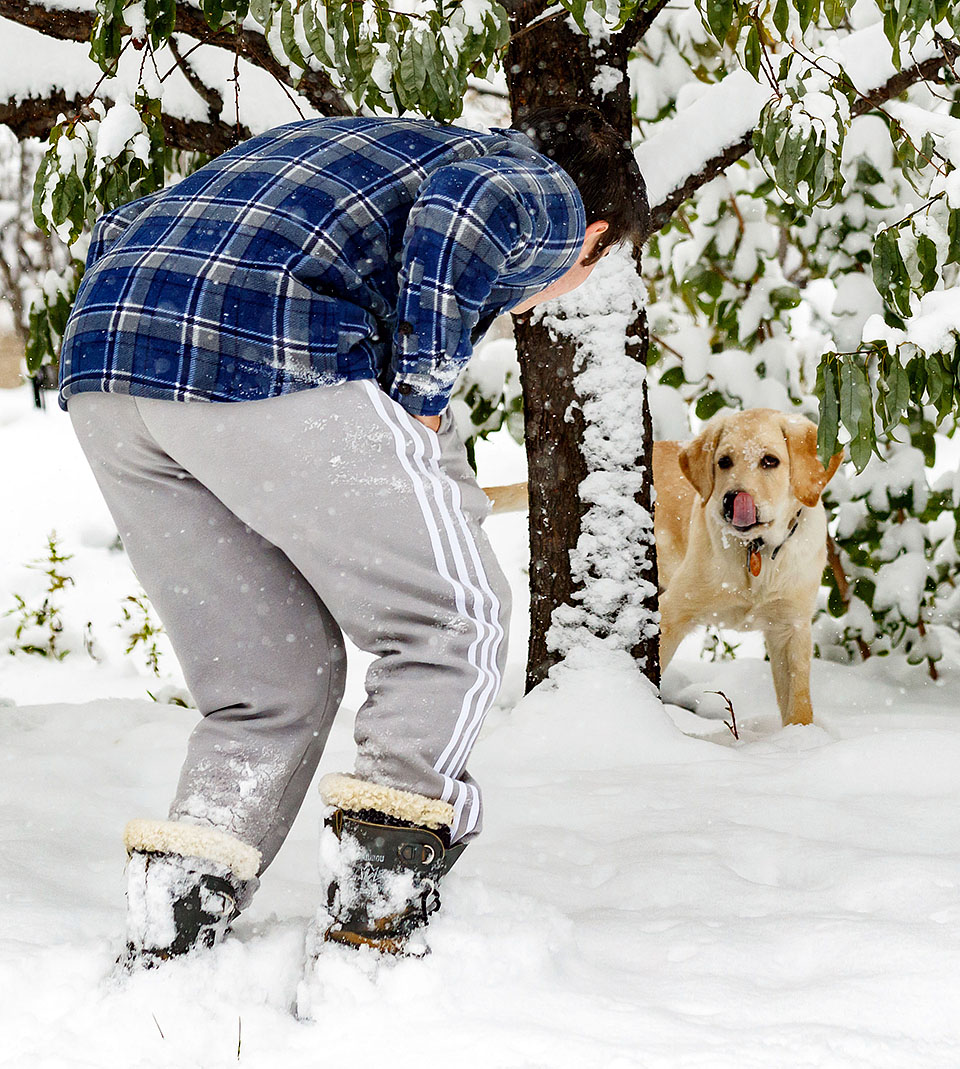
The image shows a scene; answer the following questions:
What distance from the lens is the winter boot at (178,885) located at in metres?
1.17

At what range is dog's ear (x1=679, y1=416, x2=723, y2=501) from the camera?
11.0 ft

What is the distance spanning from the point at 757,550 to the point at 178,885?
2.47m

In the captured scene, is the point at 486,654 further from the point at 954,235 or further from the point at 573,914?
the point at 954,235

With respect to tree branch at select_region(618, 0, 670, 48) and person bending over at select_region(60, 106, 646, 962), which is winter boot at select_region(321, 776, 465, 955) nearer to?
person bending over at select_region(60, 106, 646, 962)

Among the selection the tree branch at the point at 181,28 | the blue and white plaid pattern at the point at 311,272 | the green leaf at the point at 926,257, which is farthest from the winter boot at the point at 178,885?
the tree branch at the point at 181,28

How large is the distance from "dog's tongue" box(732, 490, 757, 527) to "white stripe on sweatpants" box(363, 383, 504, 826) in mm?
2051

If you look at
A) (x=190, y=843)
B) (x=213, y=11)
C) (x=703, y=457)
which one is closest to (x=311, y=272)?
(x=190, y=843)

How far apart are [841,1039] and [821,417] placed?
1.23 metres

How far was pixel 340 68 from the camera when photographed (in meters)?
1.80

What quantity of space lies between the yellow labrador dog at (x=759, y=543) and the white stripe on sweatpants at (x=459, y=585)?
2071mm

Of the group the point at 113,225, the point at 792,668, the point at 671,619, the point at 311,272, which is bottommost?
the point at 792,668

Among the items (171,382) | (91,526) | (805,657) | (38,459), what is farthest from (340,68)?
(38,459)

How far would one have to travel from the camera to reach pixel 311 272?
121 cm

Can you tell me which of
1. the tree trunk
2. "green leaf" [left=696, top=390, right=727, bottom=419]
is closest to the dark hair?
the tree trunk
